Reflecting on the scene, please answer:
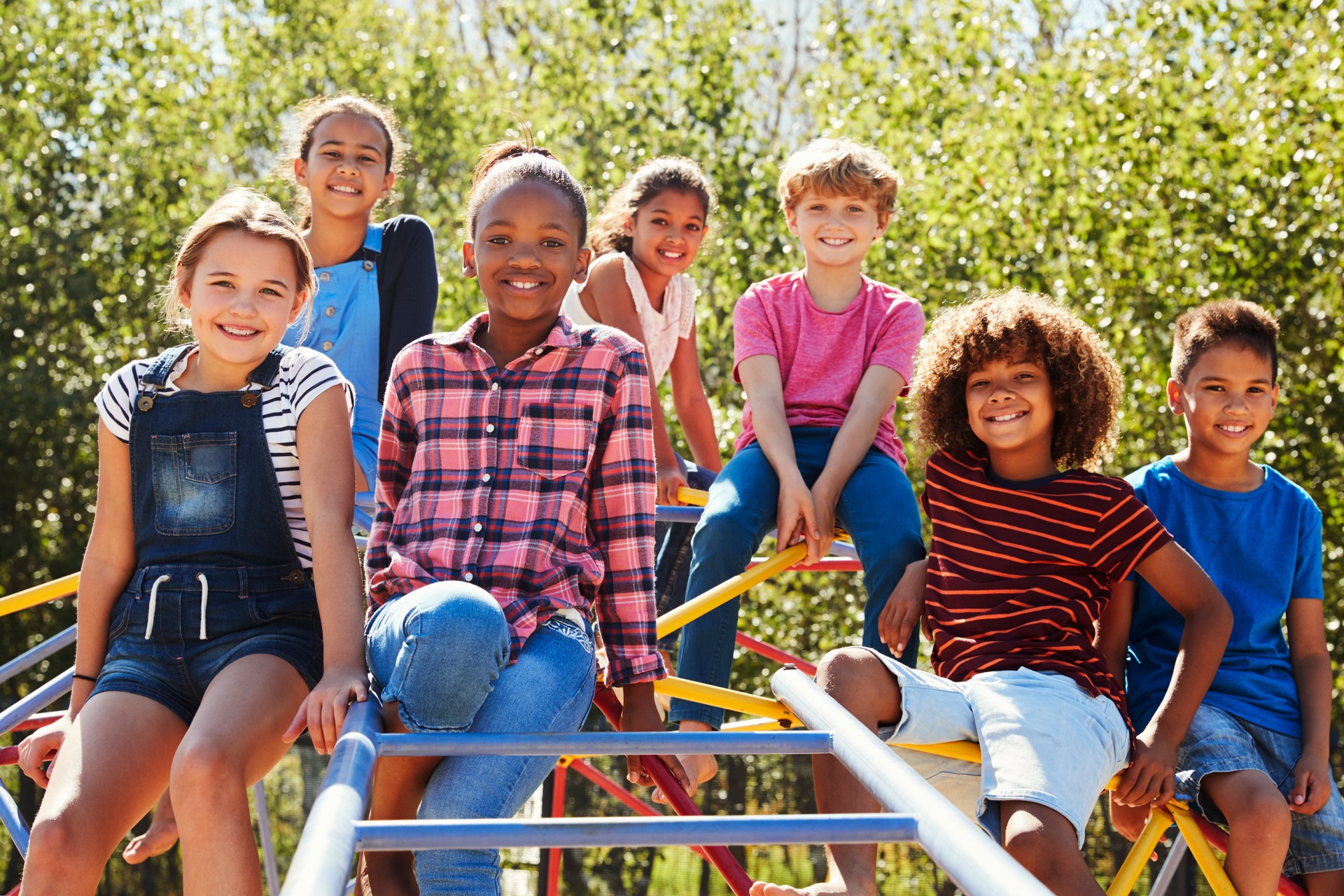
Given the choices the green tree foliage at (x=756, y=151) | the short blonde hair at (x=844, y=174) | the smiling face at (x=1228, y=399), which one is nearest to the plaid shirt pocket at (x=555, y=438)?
the short blonde hair at (x=844, y=174)

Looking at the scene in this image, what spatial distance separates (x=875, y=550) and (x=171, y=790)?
4.28 feet

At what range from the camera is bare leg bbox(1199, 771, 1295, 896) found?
2033mm

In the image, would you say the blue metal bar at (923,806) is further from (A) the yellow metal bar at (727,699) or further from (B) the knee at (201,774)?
(B) the knee at (201,774)

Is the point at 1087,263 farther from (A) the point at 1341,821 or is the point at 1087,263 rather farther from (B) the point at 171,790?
(B) the point at 171,790

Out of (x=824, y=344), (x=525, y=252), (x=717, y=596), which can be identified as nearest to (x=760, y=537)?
(x=717, y=596)

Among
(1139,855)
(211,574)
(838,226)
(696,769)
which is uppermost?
(838,226)

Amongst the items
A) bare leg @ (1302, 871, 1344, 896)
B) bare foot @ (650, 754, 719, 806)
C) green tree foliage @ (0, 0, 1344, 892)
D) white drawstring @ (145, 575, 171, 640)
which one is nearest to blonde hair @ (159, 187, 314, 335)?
white drawstring @ (145, 575, 171, 640)

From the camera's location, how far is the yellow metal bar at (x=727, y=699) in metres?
2.07

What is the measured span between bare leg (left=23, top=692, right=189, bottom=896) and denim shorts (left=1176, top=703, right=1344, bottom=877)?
1.59 metres

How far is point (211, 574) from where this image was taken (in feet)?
6.37

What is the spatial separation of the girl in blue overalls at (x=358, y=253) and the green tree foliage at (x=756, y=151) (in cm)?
149

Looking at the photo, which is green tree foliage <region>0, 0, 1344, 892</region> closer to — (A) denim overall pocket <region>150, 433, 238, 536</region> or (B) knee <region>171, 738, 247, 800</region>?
(A) denim overall pocket <region>150, 433, 238, 536</region>

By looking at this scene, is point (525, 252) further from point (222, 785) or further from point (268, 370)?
point (222, 785)

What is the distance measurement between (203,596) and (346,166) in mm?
1415
